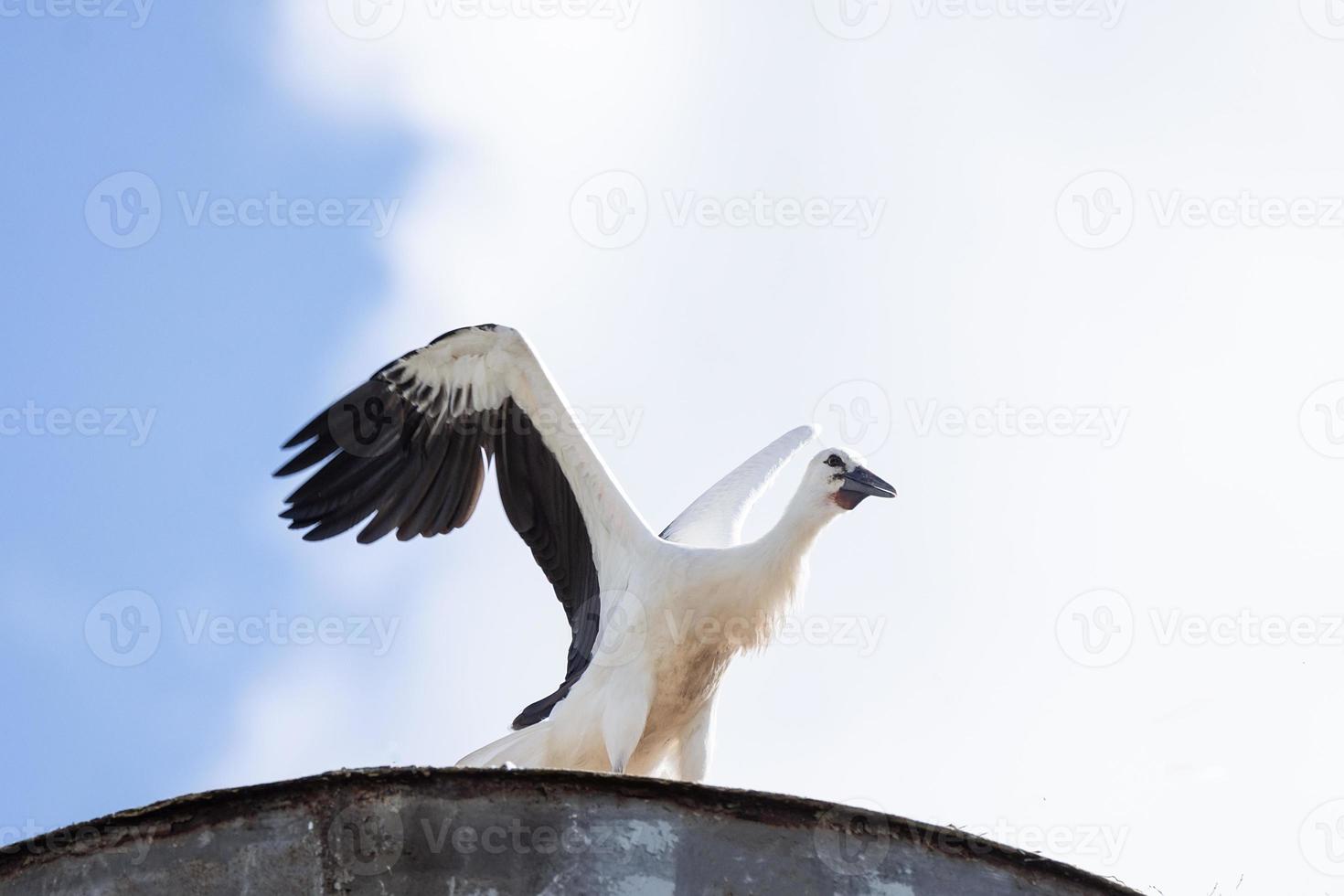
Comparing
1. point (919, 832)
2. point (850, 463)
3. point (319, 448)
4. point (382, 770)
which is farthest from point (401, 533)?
point (919, 832)

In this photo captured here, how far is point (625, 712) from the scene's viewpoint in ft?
30.1

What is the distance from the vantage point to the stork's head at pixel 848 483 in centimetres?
948

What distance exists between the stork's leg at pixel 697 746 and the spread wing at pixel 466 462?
2.14ft

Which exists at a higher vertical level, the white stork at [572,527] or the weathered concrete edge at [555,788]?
the white stork at [572,527]

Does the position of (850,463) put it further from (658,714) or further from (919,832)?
(919,832)

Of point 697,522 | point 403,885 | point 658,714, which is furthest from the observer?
point 697,522

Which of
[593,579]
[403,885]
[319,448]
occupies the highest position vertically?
[319,448]

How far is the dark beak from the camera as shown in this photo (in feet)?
31.1

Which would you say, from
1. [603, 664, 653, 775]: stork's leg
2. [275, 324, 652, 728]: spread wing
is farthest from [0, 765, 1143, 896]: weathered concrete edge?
[275, 324, 652, 728]: spread wing

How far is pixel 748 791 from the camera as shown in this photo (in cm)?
648

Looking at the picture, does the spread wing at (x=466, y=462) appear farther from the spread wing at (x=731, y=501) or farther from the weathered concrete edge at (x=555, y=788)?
the weathered concrete edge at (x=555, y=788)

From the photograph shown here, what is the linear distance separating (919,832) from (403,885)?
176cm

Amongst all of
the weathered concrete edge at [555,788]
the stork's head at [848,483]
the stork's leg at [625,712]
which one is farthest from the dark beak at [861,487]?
the weathered concrete edge at [555,788]

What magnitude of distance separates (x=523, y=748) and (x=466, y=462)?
5.09ft
